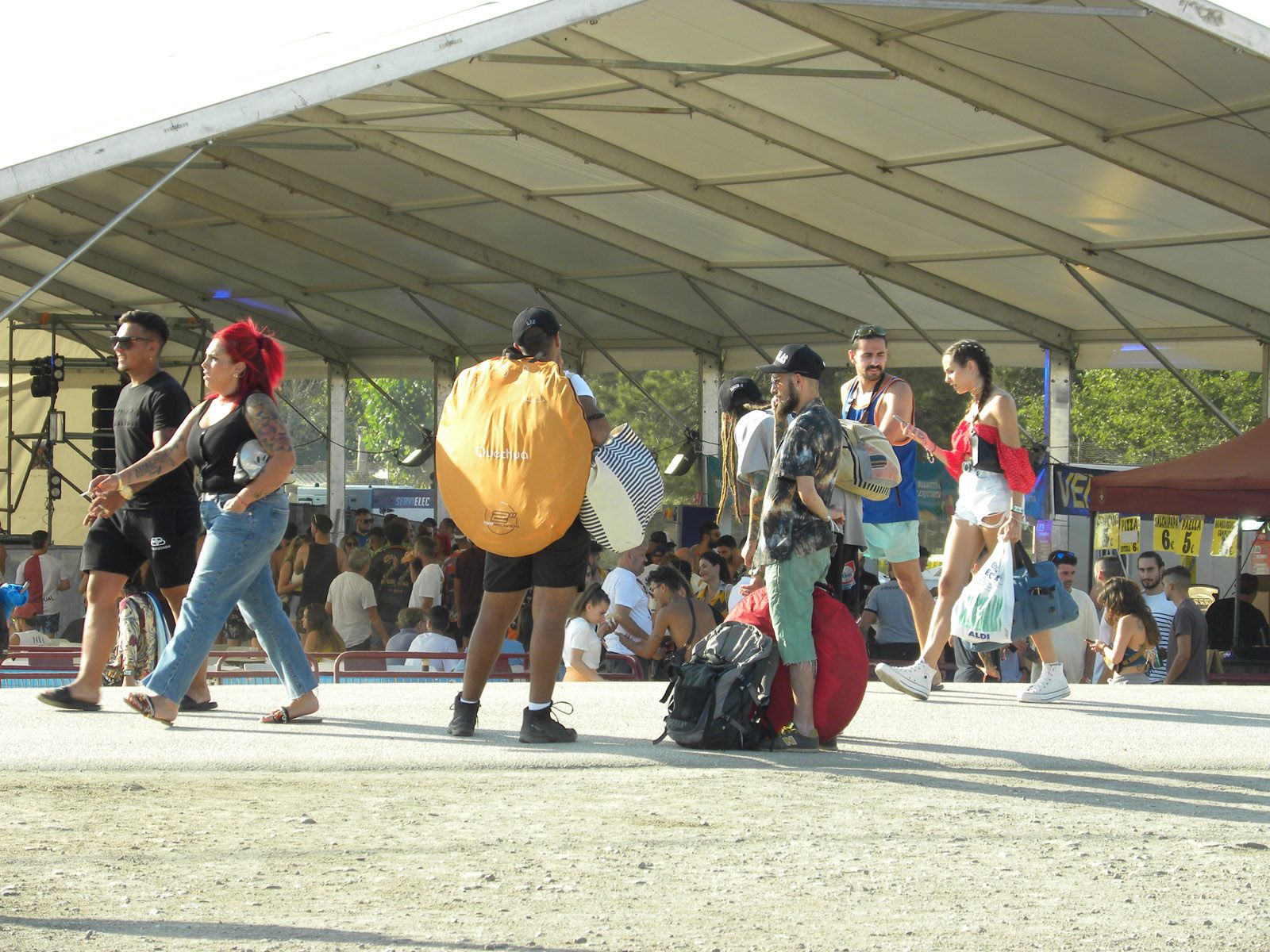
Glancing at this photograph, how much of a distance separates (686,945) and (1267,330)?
49.6 feet

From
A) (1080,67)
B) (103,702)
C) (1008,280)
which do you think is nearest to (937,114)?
(1080,67)

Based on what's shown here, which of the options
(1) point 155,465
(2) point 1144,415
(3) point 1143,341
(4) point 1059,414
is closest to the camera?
(1) point 155,465

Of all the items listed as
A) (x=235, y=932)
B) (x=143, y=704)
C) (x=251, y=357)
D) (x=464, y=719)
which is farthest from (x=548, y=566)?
(x=235, y=932)

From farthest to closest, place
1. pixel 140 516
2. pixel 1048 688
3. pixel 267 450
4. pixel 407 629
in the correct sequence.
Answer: pixel 407 629
pixel 1048 688
pixel 140 516
pixel 267 450

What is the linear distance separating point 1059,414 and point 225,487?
→ 48.6 ft

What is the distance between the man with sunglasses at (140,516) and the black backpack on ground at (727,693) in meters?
2.18

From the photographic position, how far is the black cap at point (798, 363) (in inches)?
242

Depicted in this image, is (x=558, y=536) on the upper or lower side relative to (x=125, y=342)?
lower

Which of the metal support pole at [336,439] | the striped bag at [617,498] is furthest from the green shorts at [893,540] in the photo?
the metal support pole at [336,439]

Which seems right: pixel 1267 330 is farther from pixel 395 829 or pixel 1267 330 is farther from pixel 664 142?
pixel 395 829

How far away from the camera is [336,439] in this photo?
26.8 m

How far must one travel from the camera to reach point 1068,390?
1958 cm

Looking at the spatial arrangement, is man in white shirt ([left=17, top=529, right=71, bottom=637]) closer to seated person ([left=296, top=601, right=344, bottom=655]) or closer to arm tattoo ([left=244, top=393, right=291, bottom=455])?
seated person ([left=296, top=601, right=344, bottom=655])

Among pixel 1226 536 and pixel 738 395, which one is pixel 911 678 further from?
pixel 1226 536
